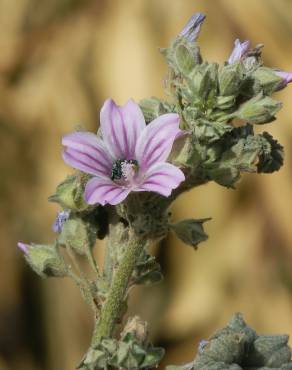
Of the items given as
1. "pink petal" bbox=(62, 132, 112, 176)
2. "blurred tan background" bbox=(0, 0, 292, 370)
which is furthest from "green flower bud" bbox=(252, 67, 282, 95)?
"blurred tan background" bbox=(0, 0, 292, 370)

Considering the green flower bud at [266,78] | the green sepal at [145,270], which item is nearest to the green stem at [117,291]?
the green sepal at [145,270]

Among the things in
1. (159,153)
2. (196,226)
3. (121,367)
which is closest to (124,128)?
(159,153)

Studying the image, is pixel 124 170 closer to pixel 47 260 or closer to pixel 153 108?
pixel 153 108

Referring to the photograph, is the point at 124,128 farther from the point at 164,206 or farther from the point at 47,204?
the point at 47,204

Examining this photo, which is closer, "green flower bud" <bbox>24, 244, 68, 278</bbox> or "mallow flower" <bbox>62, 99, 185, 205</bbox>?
"mallow flower" <bbox>62, 99, 185, 205</bbox>

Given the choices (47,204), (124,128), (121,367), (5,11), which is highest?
(5,11)

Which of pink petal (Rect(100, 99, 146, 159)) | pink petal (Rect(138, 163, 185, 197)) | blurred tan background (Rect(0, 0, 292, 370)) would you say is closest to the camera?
pink petal (Rect(138, 163, 185, 197))

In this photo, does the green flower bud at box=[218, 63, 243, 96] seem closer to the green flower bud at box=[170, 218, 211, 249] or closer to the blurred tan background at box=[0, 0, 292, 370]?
the green flower bud at box=[170, 218, 211, 249]
